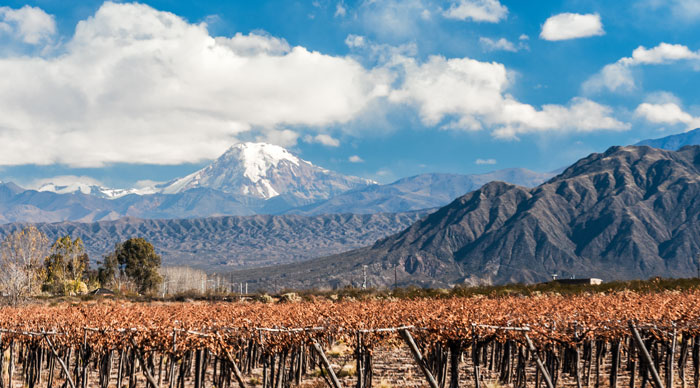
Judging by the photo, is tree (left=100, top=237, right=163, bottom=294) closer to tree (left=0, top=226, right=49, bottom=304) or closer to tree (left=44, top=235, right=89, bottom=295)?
tree (left=44, top=235, right=89, bottom=295)

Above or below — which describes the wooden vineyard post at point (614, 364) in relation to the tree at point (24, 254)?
below

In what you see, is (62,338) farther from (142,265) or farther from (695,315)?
(142,265)

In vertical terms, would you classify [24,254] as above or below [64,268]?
above

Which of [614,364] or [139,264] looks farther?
[139,264]

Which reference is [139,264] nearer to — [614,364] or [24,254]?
[24,254]

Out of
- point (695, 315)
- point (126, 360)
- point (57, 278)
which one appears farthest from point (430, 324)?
point (57, 278)

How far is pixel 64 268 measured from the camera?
10588 centimetres

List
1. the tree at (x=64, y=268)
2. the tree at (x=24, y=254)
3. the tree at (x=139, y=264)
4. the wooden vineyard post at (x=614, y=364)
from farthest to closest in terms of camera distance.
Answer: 1. the tree at (x=139, y=264)
2. the tree at (x=64, y=268)
3. the tree at (x=24, y=254)
4. the wooden vineyard post at (x=614, y=364)

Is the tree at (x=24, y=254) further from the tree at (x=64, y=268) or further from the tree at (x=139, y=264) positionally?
the tree at (x=139, y=264)

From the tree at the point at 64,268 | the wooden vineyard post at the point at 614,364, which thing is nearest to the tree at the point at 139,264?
the tree at the point at 64,268

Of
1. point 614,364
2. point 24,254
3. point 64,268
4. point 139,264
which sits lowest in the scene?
point 614,364

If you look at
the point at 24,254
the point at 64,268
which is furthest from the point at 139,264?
the point at 24,254

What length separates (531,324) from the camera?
971 inches

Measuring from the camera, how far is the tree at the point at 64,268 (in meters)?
109
